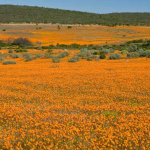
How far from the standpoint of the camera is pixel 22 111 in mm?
9242

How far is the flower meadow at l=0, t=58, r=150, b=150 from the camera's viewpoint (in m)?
6.79

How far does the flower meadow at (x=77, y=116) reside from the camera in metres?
6.79

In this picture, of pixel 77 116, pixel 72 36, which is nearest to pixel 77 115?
pixel 77 116

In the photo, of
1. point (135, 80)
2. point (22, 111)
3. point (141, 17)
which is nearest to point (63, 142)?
point (22, 111)

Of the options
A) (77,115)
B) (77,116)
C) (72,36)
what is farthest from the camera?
(72,36)

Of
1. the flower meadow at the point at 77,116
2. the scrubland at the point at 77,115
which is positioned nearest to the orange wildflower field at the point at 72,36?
the scrubland at the point at 77,115

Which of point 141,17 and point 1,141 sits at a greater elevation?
point 141,17

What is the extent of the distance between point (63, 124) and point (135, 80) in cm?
750

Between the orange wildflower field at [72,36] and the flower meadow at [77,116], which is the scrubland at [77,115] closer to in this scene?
the flower meadow at [77,116]

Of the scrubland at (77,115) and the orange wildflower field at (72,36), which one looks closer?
the scrubland at (77,115)

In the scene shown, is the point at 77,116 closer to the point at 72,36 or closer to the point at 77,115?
the point at 77,115

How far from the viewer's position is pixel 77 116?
27.8ft

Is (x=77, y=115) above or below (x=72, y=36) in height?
below

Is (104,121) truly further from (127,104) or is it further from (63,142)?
(127,104)
